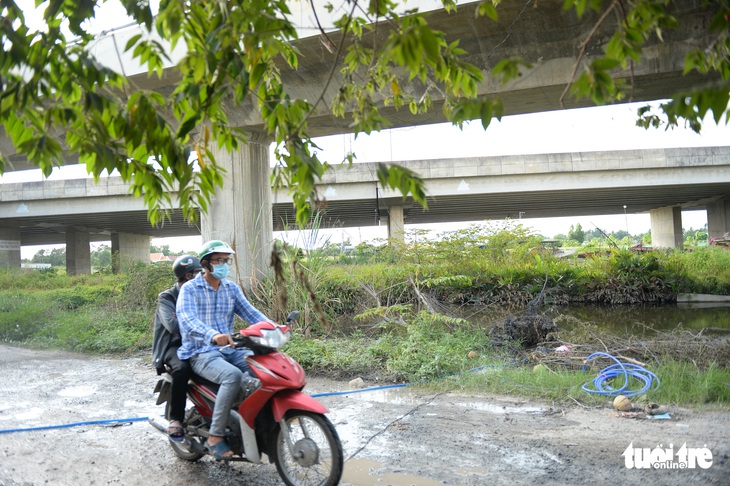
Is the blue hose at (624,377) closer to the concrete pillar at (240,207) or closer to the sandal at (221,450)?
the sandal at (221,450)

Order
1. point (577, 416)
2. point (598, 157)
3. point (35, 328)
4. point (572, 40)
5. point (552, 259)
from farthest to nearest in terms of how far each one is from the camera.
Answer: point (598, 157)
point (552, 259)
point (35, 328)
point (572, 40)
point (577, 416)

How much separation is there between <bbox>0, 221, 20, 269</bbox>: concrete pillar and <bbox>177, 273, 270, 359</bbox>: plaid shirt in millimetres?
34434

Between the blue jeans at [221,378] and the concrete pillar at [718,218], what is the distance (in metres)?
37.9

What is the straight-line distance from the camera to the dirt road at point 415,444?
419cm

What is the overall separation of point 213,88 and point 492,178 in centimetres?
2712

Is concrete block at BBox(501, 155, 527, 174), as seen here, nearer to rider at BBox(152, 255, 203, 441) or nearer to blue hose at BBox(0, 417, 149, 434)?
blue hose at BBox(0, 417, 149, 434)

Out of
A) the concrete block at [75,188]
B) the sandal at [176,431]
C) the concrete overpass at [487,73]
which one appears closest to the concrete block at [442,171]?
the concrete overpass at [487,73]

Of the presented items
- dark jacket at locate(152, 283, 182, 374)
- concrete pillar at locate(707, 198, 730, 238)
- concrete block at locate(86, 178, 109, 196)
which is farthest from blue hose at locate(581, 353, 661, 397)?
concrete pillar at locate(707, 198, 730, 238)

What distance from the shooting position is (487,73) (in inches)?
388

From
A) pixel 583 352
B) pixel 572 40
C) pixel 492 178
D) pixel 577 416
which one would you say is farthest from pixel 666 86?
pixel 492 178

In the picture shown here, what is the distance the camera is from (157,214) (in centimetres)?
378

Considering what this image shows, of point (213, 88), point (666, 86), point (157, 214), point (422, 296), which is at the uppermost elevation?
point (666, 86)

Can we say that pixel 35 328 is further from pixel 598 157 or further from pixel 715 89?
pixel 598 157

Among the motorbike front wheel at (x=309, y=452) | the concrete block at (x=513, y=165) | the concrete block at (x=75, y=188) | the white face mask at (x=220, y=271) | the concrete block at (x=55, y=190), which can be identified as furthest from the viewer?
the concrete block at (x=55, y=190)
